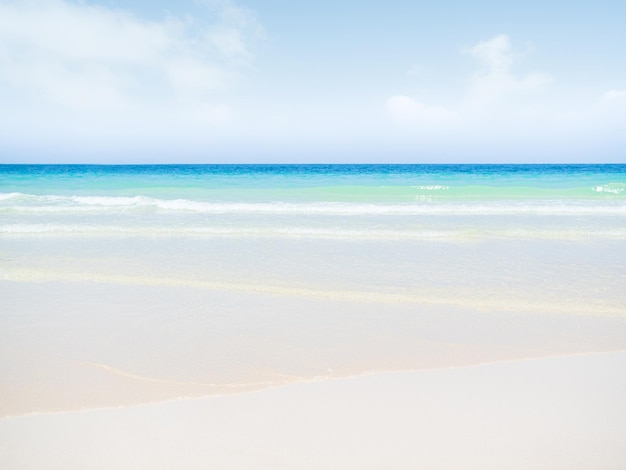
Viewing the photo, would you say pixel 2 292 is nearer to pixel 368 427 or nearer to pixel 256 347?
pixel 256 347

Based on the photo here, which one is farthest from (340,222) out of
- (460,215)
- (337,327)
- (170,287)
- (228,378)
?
(228,378)

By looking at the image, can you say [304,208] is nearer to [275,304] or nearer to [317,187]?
[275,304]

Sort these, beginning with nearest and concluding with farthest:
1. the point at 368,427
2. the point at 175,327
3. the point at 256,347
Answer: the point at 368,427 → the point at 256,347 → the point at 175,327

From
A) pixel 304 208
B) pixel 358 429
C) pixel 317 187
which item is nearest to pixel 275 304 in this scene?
pixel 358 429

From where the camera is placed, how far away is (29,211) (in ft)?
51.7

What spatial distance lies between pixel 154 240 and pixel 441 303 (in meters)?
7.08

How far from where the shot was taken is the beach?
2928mm

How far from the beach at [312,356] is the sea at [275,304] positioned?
0.10 ft

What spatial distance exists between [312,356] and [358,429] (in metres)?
1.24

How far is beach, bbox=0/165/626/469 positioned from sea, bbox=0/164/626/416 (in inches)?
1.2

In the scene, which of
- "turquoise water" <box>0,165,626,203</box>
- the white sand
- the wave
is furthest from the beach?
"turquoise water" <box>0,165,626,203</box>

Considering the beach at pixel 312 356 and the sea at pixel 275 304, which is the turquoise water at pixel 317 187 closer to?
the sea at pixel 275 304

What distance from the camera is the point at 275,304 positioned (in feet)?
19.0

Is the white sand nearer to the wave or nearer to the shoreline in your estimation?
the shoreline
